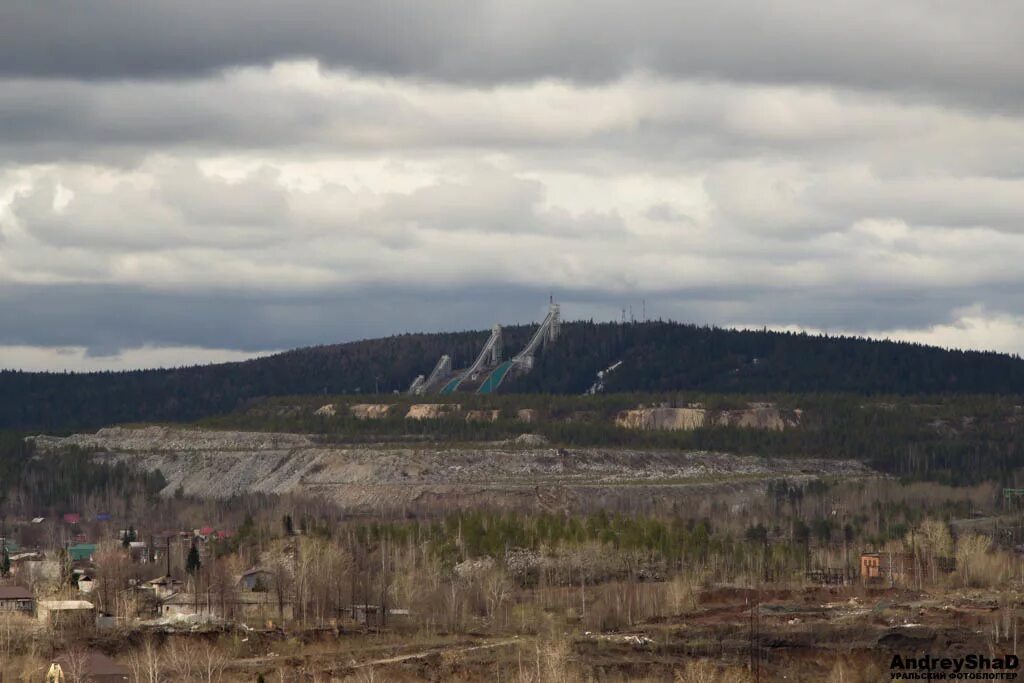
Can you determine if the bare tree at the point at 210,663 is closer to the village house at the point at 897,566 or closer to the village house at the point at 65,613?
the village house at the point at 65,613

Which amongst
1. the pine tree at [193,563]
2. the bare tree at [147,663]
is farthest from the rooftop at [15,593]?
the bare tree at [147,663]

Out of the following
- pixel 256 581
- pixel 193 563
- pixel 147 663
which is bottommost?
pixel 147 663

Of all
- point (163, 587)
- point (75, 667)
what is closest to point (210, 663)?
point (75, 667)

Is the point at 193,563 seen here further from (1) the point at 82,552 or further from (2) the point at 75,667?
(2) the point at 75,667

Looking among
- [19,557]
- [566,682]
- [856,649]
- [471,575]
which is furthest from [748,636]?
[19,557]

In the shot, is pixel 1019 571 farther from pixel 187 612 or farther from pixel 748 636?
pixel 187 612

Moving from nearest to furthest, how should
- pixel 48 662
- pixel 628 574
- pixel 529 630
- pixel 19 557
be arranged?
pixel 48 662, pixel 529 630, pixel 628 574, pixel 19 557

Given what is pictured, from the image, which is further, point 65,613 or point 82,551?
point 82,551

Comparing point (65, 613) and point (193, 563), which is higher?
point (193, 563)
